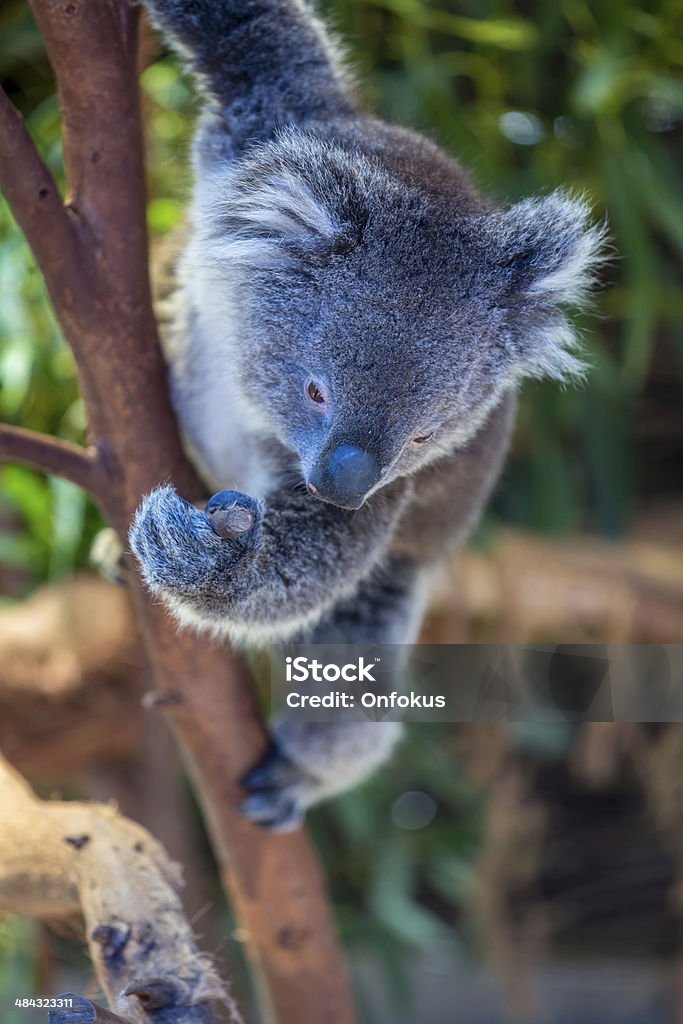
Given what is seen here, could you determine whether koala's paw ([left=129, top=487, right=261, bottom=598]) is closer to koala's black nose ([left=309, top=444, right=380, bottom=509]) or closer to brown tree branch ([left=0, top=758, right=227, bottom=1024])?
koala's black nose ([left=309, top=444, right=380, bottom=509])

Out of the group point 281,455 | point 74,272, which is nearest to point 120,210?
point 74,272

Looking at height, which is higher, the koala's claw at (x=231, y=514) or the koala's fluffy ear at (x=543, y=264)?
the koala's fluffy ear at (x=543, y=264)

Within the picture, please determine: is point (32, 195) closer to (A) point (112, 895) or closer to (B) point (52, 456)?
(B) point (52, 456)

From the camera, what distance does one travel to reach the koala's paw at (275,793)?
1.88m

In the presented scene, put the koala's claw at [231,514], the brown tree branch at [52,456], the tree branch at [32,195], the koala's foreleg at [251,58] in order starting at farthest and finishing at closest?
the koala's foreleg at [251,58], the brown tree branch at [52,456], the tree branch at [32,195], the koala's claw at [231,514]

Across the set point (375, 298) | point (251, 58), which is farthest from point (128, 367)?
point (251, 58)

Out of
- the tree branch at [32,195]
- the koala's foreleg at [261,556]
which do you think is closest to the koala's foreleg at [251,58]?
the tree branch at [32,195]

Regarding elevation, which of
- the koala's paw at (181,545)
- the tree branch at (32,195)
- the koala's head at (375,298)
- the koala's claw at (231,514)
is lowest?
the koala's paw at (181,545)

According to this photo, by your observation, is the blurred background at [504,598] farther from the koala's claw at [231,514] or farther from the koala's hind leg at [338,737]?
the koala's claw at [231,514]

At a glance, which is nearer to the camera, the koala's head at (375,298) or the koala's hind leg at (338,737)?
the koala's head at (375,298)

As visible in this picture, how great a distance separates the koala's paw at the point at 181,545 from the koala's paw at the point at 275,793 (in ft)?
2.01

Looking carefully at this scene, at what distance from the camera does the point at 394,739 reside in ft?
7.09

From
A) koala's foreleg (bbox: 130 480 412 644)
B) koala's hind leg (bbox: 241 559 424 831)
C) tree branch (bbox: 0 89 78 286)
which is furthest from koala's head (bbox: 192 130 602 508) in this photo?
koala's hind leg (bbox: 241 559 424 831)

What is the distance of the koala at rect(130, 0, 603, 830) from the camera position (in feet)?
4.42
